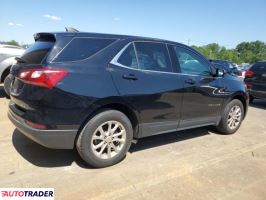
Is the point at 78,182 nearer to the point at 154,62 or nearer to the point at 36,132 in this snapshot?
the point at 36,132

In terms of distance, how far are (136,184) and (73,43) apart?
1.87 metres

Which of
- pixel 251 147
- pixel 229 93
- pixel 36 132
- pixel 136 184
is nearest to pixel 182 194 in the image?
pixel 136 184

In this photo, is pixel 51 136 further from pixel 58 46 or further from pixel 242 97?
pixel 242 97

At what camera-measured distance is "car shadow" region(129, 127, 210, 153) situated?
15.9 feet

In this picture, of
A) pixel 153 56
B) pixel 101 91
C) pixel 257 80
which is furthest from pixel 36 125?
pixel 257 80

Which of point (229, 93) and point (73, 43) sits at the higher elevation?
point (73, 43)

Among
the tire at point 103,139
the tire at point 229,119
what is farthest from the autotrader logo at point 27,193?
the tire at point 229,119

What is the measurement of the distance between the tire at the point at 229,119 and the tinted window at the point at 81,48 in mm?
2897

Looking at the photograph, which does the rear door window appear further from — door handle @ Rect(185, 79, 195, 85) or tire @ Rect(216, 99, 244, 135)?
door handle @ Rect(185, 79, 195, 85)

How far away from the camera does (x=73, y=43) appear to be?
3.68 m

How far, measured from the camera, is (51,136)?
3.48 metres

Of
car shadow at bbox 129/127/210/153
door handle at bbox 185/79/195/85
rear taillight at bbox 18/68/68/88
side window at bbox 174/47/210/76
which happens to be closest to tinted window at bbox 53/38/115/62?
rear taillight at bbox 18/68/68/88

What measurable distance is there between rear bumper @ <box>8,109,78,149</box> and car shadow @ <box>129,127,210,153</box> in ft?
4.27

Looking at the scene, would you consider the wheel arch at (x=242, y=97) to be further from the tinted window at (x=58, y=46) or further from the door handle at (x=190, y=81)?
Answer: the tinted window at (x=58, y=46)
